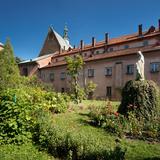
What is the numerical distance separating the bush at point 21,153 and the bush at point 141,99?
5170 mm

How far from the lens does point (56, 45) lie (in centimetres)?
5544

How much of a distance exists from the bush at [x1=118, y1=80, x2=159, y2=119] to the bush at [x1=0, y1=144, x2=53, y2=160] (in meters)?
5.17

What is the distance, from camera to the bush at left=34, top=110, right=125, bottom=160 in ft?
19.3

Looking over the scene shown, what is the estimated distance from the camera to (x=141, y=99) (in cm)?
1062

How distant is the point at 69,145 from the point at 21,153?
1393 millimetres

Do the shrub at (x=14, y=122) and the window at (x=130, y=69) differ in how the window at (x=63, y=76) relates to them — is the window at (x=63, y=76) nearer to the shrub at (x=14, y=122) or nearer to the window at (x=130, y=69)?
the window at (x=130, y=69)

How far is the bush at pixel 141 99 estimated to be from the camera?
10383mm

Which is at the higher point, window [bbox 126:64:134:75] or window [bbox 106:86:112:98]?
window [bbox 126:64:134:75]

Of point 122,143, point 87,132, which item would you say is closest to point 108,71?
point 87,132

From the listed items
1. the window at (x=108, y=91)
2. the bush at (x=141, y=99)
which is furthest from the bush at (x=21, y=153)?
the window at (x=108, y=91)

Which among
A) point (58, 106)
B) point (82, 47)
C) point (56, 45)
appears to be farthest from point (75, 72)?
point (56, 45)

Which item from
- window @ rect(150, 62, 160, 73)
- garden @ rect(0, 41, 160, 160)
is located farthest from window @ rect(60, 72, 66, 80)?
garden @ rect(0, 41, 160, 160)

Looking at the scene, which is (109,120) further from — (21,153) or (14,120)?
(21,153)

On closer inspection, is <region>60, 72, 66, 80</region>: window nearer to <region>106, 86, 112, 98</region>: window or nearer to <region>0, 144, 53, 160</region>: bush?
<region>106, 86, 112, 98</region>: window
